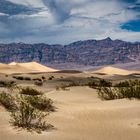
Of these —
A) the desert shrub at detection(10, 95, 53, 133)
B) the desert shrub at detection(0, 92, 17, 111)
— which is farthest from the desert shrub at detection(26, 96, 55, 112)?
the desert shrub at detection(10, 95, 53, 133)

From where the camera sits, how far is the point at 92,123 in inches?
479

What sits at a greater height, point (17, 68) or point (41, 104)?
point (41, 104)

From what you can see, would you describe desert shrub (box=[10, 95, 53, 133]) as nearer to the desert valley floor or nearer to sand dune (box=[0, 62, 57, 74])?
the desert valley floor

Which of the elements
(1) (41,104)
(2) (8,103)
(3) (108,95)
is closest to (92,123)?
(1) (41,104)

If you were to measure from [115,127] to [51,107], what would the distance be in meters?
2.92

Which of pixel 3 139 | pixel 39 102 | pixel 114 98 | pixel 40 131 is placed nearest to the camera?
pixel 3 139

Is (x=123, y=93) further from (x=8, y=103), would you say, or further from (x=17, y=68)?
(x=17, y=68)

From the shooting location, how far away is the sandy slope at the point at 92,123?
10.3 metres

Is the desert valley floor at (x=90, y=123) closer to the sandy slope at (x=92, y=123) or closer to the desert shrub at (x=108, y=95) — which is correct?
the sandy slope at (x=92, y=123)

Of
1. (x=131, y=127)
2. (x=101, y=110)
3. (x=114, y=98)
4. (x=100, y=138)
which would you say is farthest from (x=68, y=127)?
(x=114, y=98)

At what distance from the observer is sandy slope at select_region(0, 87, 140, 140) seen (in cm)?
1026

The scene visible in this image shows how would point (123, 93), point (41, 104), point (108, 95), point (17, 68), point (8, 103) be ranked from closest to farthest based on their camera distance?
point (8, 103) → point (41, 104) → point (123, 93) → point (108, 95) → point (17, 68)

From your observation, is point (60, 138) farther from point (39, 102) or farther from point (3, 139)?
point (39, 102)

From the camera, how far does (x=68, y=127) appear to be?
11391 millimetres
